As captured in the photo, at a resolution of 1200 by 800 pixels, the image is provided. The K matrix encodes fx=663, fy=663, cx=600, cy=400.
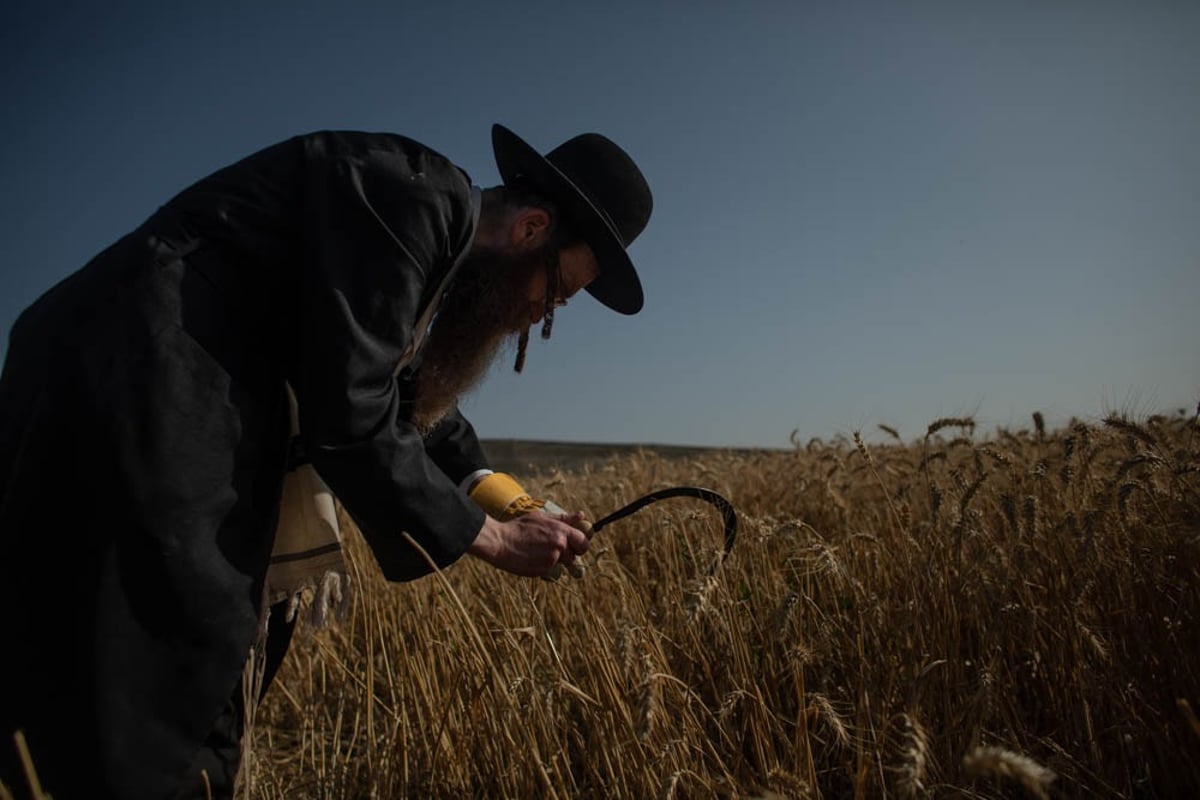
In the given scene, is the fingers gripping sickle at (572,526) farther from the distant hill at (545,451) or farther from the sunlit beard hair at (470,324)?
the distant hill at (545,451)

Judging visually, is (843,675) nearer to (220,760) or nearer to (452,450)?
(452,450)

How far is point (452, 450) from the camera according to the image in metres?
2.08

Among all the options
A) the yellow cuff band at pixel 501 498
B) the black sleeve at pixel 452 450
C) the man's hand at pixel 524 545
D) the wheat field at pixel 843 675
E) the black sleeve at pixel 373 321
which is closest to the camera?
the black sleeve at pixel 373 321

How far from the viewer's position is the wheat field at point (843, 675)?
1.38m

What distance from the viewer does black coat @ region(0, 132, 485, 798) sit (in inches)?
43.8

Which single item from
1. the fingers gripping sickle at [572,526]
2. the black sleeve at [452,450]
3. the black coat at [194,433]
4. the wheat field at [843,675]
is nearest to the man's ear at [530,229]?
the black coat at [194,433]

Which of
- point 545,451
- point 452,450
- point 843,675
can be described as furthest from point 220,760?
point 545,451

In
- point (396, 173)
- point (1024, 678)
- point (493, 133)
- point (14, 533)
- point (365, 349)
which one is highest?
point (493, 133)

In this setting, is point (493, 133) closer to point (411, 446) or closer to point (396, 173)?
point (396, 173)

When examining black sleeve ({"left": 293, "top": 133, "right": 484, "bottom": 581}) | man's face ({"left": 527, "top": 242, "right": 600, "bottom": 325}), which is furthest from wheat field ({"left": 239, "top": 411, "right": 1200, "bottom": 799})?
man's face ({"left": 527, "top": 242, "right": 600, "bottom": 325})

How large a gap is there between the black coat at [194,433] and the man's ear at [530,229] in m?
0.33

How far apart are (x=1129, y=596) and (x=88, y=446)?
96.7 inches

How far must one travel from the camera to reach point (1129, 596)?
180 centimetres

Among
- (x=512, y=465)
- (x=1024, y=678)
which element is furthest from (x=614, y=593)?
(x=512, y=465)
